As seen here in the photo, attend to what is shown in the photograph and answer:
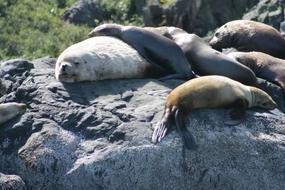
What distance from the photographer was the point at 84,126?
337 inches

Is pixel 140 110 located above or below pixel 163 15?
above

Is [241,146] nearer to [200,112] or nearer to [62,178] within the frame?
[200,112]

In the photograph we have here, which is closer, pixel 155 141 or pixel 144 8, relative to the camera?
pixel 155 141

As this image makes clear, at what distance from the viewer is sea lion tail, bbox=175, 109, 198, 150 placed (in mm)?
8297

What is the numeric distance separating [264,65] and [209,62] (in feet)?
3.24

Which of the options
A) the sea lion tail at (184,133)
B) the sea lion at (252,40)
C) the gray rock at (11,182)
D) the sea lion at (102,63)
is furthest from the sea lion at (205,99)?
the sea lion at (252,40)

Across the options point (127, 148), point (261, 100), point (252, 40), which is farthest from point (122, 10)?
point (127, 148)

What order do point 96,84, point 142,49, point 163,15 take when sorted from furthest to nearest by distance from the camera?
point 163,15, point 142,49, point 96,84

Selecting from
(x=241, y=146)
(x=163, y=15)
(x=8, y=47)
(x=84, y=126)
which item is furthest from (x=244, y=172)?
(x=163, y=15)

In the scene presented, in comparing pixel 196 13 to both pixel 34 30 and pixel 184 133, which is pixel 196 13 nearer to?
pixel 34 30

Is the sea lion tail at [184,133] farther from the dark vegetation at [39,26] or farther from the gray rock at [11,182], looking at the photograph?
the dark vegetation at [39,26]

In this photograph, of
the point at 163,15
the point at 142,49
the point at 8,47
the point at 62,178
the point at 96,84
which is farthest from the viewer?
the point at 163,15

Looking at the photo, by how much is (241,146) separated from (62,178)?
75.5 inches

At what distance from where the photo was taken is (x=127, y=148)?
8.22m
